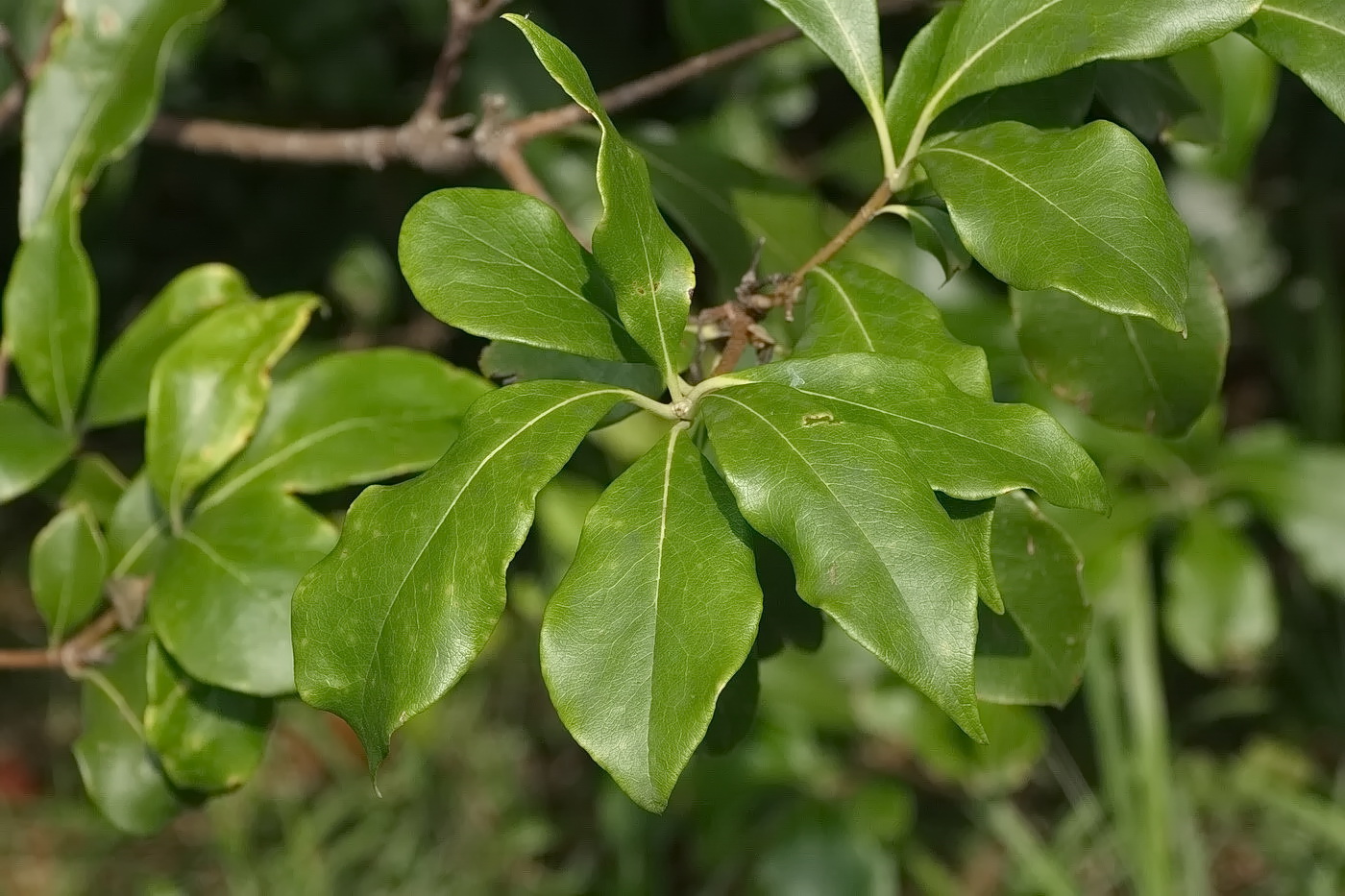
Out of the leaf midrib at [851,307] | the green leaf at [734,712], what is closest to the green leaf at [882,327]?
the leaf midrib at [851,307]

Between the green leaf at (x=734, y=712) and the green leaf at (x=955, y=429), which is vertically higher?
the green leaf at (x=955, y=429)

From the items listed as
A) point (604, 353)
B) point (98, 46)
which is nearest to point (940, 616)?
point (604, 353)

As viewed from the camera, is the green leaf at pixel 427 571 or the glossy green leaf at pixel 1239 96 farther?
the glossy green leaf at pixel 1239 96

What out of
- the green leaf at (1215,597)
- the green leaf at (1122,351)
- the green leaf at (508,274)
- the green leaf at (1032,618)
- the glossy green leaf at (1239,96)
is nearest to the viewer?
the green leaf at (508,274)

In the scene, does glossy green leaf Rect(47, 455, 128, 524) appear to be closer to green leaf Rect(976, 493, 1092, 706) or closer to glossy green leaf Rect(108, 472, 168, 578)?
glossy green leaf Rect(108, 472, 168, 578)

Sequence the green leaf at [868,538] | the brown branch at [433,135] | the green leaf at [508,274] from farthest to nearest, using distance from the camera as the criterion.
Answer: the brown branch at [433,135] → the green leaf at [508,274] → the green leaf at [868,538]

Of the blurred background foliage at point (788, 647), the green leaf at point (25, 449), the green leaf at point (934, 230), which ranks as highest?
the green leaf at point (934, 230)

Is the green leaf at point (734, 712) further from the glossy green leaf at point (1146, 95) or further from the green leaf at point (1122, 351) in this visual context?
the glossy green leaf at point (1146, 95)

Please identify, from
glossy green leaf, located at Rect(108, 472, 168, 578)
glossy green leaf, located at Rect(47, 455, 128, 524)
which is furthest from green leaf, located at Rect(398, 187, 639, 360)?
glossy green leaf, located at Rect(47, 455, 128, 524)
